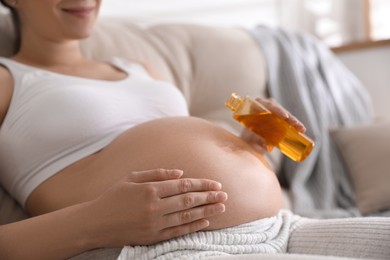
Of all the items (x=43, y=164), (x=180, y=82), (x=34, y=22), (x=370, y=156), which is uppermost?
(x=34, y=22)

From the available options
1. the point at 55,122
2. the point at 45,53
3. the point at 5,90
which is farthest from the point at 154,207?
the point at 45,53

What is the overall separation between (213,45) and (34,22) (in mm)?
668

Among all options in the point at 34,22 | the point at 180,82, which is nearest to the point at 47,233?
the point at 34,22

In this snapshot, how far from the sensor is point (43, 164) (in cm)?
110

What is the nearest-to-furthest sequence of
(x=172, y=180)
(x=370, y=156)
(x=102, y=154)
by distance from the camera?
1. (x=172, y=180)
2. (x=102, y=154)
3. (x=370, y=156)

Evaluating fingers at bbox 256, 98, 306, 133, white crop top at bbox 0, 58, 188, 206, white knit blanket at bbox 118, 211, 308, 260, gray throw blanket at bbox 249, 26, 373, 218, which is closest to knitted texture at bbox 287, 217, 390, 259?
white knit blanket at bbox 118, 211, 308, 260

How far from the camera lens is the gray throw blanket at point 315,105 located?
5.65ft

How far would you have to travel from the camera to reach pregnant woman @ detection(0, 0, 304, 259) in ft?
2.84

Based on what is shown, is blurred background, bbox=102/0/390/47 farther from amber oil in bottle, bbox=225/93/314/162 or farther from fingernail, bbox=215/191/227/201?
fingernail, bbox=215/191/227/201

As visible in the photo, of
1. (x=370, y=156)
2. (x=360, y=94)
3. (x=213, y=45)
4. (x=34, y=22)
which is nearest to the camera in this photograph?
Result: (x=34, y=22)

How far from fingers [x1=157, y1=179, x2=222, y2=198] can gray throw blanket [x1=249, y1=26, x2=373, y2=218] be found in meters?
0.77

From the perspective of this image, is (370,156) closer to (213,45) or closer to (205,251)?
(213,45)

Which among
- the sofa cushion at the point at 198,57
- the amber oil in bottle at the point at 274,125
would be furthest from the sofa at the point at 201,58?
the amber oil in bottle at the point at 274,125

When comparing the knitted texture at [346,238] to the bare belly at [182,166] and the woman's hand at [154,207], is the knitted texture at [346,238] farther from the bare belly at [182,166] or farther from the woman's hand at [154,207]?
the woman's hand at [154,207]
